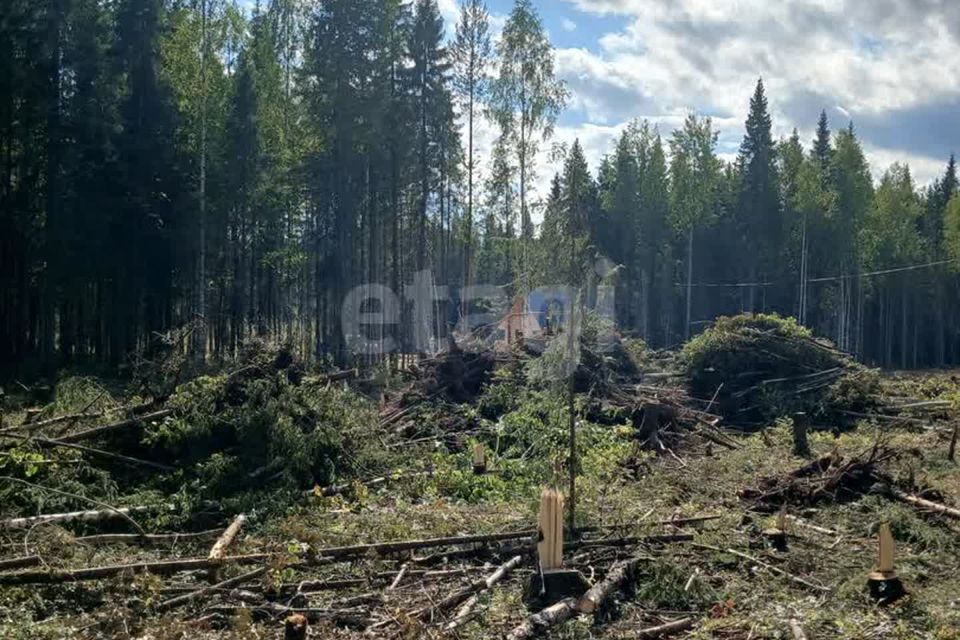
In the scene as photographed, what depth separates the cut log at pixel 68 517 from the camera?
22.9 feet

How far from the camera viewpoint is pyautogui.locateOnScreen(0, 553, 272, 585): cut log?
19.2ft

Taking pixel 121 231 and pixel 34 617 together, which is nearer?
pixel 34 617

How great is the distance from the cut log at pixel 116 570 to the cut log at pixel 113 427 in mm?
3697

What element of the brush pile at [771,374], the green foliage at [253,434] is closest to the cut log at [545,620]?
the green foliage at [253,434]

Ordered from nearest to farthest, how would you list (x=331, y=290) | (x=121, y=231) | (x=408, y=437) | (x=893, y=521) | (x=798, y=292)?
(x=893, y=521), (x=408, y=437), (x=121, y=231), (x=331, y=290), (x=798, y=292)

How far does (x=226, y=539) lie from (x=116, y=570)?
1201mm

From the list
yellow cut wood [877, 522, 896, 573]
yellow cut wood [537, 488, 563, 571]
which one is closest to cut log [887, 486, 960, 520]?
yellow cut wood [877, 522, 896, 573]

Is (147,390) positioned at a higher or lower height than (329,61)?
lower

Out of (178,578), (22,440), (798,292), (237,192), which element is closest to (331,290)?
(237,192)

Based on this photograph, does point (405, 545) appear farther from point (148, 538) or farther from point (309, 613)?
point (148, 538)

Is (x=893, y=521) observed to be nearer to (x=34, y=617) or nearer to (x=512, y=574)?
(x=512, y=574)

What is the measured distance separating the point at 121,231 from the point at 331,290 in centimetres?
715

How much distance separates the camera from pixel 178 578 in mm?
6375

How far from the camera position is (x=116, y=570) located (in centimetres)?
606
